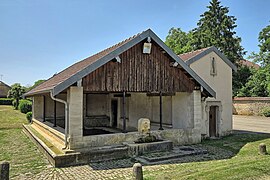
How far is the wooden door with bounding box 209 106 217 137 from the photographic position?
48.1ft

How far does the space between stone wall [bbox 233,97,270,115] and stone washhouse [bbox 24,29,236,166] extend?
17.0 m

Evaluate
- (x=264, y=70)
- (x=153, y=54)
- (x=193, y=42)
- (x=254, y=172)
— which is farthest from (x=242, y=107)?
(x=254, y=172)

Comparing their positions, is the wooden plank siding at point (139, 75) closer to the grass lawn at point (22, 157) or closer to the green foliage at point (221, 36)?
the grass lawn at point (22, 157)

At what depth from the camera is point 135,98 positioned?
1567 centimetres

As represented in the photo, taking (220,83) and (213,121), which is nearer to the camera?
(213,121)

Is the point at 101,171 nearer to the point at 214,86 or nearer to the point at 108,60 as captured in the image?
the point at 108,60

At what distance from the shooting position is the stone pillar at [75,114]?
29.5ft

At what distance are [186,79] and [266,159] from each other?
16.0 ft

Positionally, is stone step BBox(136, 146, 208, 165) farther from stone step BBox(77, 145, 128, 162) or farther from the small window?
the small window

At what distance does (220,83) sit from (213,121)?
2.33 metres

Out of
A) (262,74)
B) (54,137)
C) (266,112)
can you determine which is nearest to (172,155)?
(54,137)

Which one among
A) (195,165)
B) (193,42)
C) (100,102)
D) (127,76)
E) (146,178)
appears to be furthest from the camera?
(193,42)

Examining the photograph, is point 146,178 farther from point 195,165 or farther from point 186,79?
point 186,79

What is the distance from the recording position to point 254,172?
272 inches
